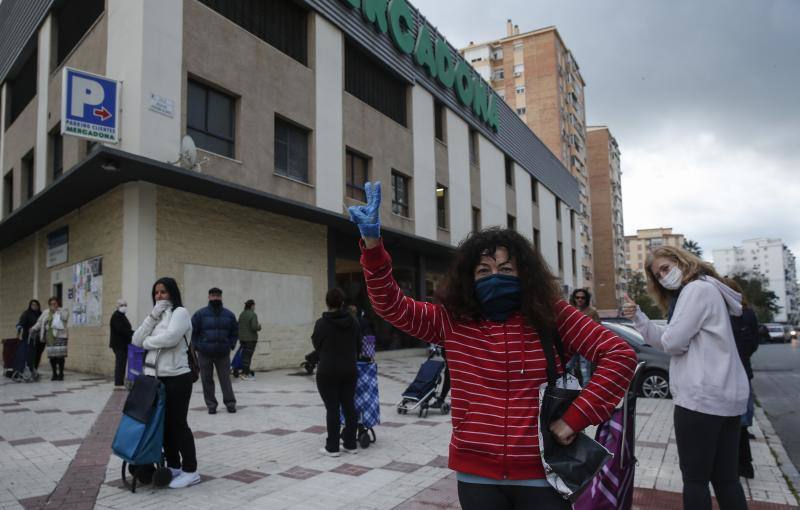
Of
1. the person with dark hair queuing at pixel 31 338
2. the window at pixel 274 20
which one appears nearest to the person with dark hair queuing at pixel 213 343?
the person with dark hair queuing at pixel 31 338

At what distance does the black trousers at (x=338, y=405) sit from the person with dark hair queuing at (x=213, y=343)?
9.46 ft

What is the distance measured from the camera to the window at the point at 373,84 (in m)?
19.3

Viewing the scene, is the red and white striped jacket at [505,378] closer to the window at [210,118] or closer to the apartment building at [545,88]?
Result: the window at [210,118]

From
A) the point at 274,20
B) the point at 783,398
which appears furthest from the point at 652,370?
the point at 274,20

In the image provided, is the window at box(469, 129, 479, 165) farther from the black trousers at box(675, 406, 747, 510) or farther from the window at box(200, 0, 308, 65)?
the black trousers at box(675, 406, 747, 510)

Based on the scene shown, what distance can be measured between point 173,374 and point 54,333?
9.48 metres

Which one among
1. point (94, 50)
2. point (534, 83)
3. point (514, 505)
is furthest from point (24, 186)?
point (534, 83)

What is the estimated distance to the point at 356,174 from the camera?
747 inches

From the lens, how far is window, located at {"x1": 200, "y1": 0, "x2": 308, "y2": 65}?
14.7 metres

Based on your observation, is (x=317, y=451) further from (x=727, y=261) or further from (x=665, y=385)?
(x=727, y=261)

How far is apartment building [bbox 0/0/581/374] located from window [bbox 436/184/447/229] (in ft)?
0.28

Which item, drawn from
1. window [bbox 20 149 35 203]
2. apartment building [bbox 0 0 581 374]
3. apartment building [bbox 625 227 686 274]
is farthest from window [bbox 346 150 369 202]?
apartment building [bbox 625 227 686 274]

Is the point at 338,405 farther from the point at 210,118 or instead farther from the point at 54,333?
the point at 210,118

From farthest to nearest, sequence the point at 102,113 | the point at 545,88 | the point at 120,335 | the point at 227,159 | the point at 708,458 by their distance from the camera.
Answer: the point at 545,88 → the point at 227,159 → the point at 102,113 → the point at 120,335 → the point at 708,458
